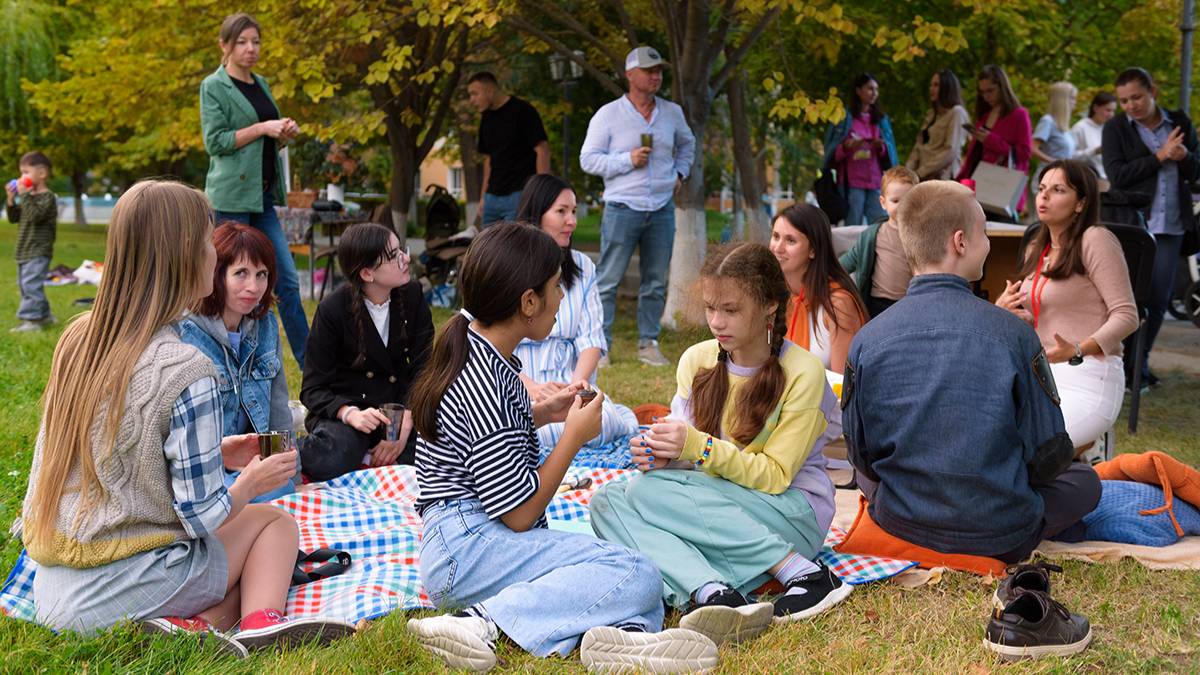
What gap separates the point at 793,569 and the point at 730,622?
528 mm

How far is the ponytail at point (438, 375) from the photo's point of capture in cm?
330

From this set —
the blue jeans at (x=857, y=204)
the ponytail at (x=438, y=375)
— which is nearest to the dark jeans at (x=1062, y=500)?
the ponytail at (x=438, y=375)

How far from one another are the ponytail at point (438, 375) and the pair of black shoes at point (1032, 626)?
169 cm

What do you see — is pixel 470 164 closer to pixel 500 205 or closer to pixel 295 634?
pixel 500 205

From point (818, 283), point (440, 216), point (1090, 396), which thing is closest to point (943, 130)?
point (818, 283)

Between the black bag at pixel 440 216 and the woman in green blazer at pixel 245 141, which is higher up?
the woman in green blazer at pixel 245 141

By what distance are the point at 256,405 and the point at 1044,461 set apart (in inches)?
120

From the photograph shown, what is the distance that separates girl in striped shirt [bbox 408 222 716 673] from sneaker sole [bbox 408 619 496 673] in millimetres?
36

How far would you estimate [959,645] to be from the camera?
10.5 feet

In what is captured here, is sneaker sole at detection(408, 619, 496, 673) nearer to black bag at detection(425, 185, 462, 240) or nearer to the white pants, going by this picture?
the white pants

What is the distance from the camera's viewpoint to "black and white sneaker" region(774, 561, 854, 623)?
134 inches

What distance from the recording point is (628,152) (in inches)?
332

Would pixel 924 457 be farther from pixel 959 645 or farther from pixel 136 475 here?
pixel 136 475

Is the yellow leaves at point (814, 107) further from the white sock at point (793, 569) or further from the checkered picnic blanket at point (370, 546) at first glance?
the white sock at point (793, 569)
